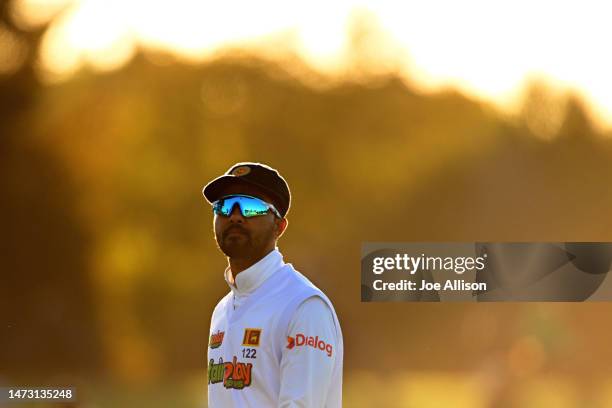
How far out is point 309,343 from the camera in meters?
2.50

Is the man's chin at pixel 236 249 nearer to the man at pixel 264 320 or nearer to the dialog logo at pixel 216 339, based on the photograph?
the man at pixel 264 320

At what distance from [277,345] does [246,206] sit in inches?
13.6

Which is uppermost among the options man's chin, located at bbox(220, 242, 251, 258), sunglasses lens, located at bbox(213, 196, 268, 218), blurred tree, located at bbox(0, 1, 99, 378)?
blurred tree, located at bbox(0, 1, 99, 378)

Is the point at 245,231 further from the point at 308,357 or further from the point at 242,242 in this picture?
the point at 308,357

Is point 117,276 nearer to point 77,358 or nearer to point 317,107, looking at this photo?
point 77,358

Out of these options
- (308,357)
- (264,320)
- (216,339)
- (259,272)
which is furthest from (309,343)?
(216,339)

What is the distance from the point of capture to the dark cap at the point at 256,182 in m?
2.71

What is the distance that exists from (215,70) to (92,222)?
3.85 ft

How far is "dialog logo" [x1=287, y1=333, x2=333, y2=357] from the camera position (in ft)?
8.21

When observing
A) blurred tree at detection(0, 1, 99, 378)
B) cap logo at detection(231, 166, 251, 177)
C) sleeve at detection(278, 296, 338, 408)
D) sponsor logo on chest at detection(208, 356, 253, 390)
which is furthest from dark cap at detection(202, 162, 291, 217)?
blurred tree at detection(0, 1, 99, 378)

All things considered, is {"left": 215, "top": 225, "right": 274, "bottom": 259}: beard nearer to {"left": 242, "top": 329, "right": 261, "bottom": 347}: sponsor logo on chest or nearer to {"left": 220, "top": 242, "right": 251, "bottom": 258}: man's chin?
{"left": 220, "top": 242, "right": 251, "bottom": 258}: man's chin

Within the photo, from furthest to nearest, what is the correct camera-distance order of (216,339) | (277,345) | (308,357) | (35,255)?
(35,255), (216,339), (277,345), (308,357)

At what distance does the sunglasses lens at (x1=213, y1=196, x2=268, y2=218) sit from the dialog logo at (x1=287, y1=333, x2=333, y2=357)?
0.33 m

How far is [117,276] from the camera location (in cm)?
666
